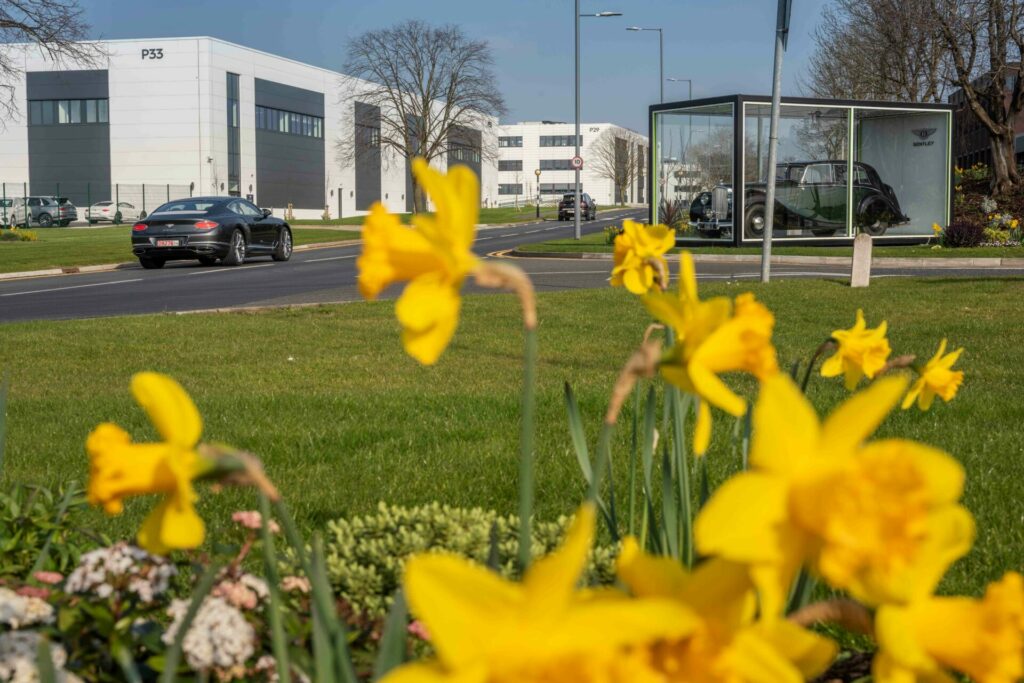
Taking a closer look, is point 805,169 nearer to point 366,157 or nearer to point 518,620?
point 518,620

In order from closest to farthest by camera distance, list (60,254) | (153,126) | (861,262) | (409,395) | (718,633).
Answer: (718,633)
(409,395)
(861,262)
(60,254)
(153,126)

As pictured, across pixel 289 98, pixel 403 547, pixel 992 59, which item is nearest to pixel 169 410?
pixel 403 547

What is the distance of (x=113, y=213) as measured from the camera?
2344 inches

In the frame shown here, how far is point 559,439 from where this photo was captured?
524 centimetres

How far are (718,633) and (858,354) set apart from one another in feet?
3.63

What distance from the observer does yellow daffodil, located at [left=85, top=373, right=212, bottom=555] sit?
88 centimetres

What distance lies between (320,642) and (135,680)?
0.77 ft

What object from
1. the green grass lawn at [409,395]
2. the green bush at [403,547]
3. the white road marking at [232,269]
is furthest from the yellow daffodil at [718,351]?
the white road marking at [232,269]

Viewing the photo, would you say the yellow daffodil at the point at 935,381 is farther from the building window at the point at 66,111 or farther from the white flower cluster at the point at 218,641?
the building window at the point at 66,111

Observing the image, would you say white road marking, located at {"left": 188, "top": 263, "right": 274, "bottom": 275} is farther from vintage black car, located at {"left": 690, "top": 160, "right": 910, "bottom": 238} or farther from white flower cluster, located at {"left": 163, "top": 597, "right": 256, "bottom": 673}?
white flower cluster, located at {"left": 163, "top": 597, "right": 256, "bottom": 673}

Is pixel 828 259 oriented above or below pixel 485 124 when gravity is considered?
below

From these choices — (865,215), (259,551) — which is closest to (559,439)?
(259,551)

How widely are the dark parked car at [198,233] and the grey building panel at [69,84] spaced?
44.8m

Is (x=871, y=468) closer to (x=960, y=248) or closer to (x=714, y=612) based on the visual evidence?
(x=714, y=612)
